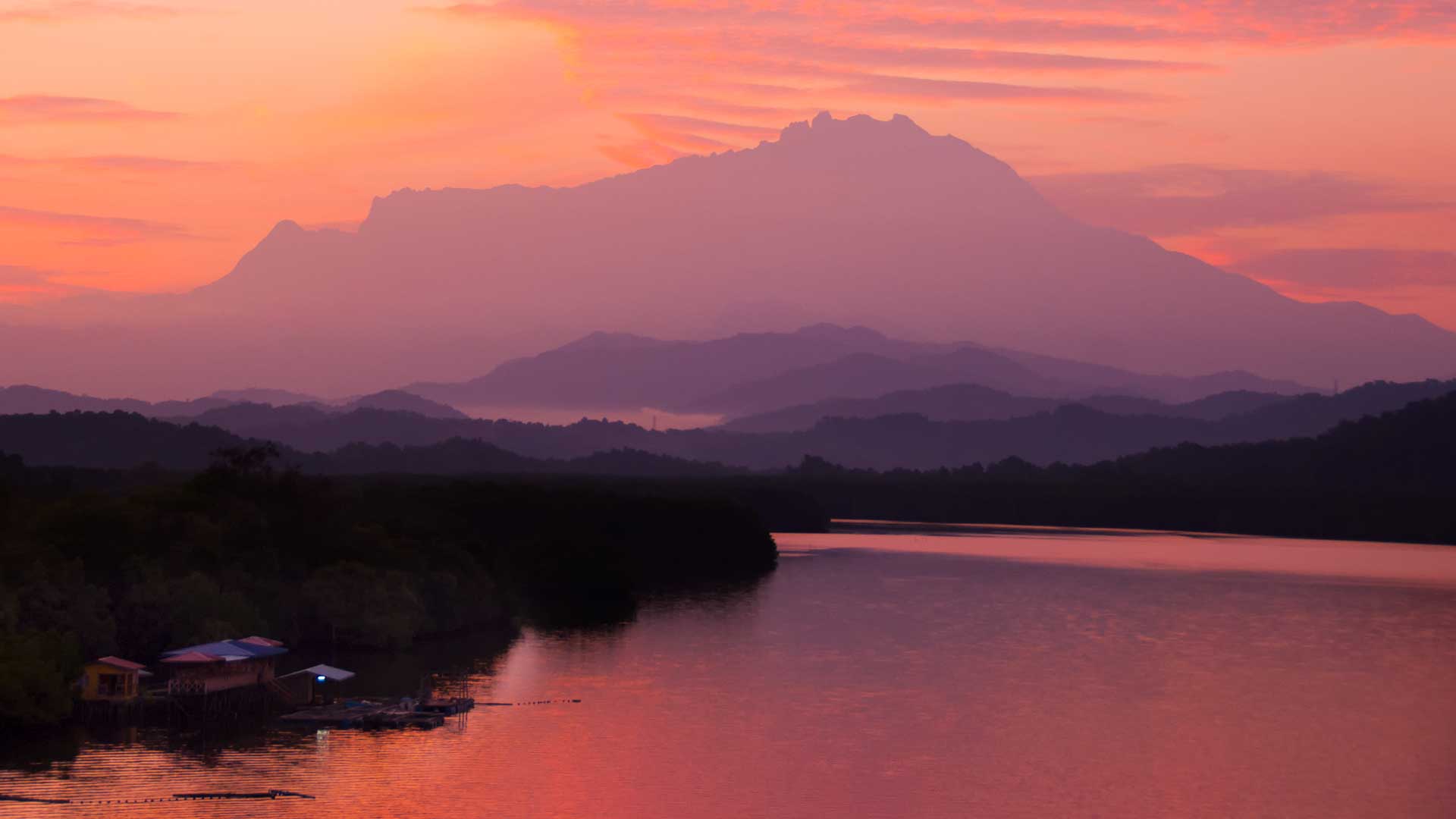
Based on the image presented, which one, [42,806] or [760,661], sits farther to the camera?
[760,661]

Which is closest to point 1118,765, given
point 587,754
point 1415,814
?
point 1415,814

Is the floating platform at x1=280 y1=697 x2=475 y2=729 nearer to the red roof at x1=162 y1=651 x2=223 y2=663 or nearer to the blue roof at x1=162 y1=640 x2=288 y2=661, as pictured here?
the blue roof at x1=162 y1=640 x2=288 y2=661

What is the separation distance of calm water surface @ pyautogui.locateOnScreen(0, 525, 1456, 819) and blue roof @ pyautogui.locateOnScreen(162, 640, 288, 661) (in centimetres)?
668

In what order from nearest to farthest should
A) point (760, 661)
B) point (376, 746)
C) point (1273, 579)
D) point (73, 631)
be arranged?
1. point (376, 746)
2. point (73, 631)
3. point (760, 661)
4. point (1273, 579)

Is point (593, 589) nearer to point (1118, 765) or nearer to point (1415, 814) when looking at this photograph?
point (1118, 765)

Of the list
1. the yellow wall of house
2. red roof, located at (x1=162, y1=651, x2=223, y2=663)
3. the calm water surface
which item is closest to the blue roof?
red roof, located at (x1=162, y1=651, x2=223, y2=663)

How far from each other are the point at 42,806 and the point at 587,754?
761 inches

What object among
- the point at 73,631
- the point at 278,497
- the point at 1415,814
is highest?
the point at 278,497

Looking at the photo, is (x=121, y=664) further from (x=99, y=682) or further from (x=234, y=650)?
(x=234, y=650)

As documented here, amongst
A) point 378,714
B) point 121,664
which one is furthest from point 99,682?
point 378,714

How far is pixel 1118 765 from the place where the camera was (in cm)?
6253

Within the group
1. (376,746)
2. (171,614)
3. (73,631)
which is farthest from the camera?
(171,614)

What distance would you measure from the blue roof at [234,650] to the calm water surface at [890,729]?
6.68 metres

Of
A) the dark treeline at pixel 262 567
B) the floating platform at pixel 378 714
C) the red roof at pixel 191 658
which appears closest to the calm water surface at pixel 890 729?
the floating platform at pixel 378 714
